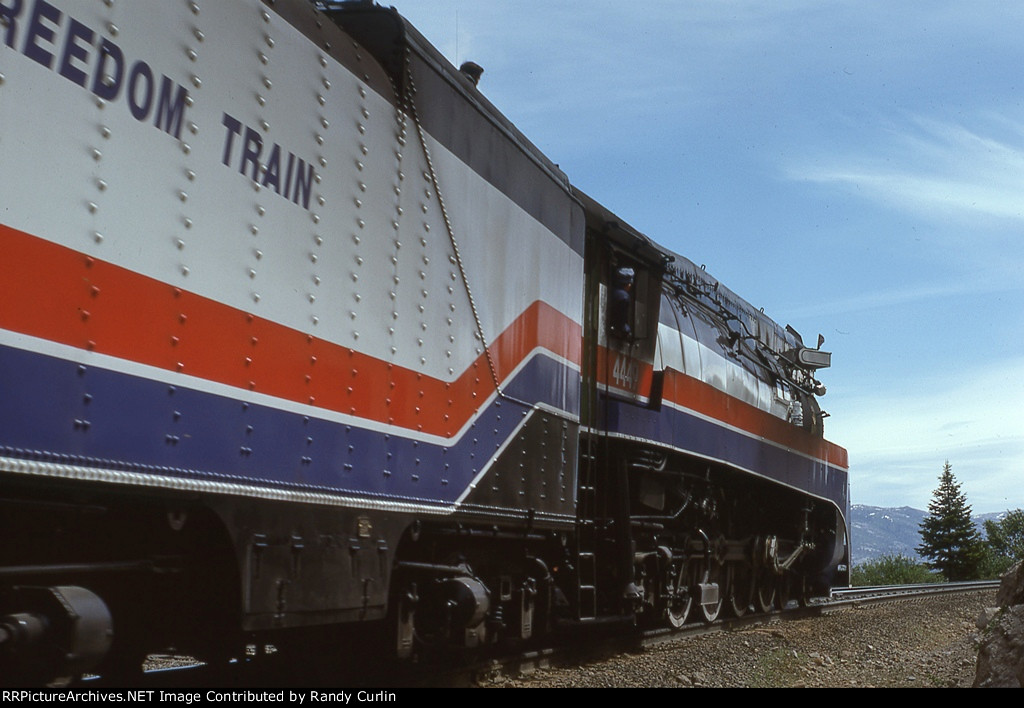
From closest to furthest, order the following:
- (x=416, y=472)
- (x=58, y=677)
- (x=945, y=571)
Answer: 1. (x=58, y=677)
2. (x=416, y=472)
3. (x=945, y=571)

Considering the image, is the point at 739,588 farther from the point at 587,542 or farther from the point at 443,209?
the point at 443,209

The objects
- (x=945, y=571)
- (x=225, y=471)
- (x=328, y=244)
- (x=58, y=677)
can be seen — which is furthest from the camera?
(x=945, y=571)

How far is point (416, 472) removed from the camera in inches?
210

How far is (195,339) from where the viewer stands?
3.77 m

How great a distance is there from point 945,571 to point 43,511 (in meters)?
51.1

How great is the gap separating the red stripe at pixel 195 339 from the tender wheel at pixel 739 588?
800 centimetres

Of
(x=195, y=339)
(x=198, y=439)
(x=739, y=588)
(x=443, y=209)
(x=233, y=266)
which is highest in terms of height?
(x=443, y=209)

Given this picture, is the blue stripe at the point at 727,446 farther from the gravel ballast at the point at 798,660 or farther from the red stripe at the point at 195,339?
the red stripe at the point at 195,339

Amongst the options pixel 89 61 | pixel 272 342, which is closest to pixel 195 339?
pixel 272 342

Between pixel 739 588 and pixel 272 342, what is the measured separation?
10.4 metres

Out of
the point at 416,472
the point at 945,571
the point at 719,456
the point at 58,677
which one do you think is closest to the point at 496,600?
the point at 416,472

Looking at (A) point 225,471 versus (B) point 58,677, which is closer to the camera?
(B) point 58,677

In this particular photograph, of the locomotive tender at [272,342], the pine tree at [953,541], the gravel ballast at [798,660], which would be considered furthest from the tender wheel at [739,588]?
the pine tree at [953,541]
